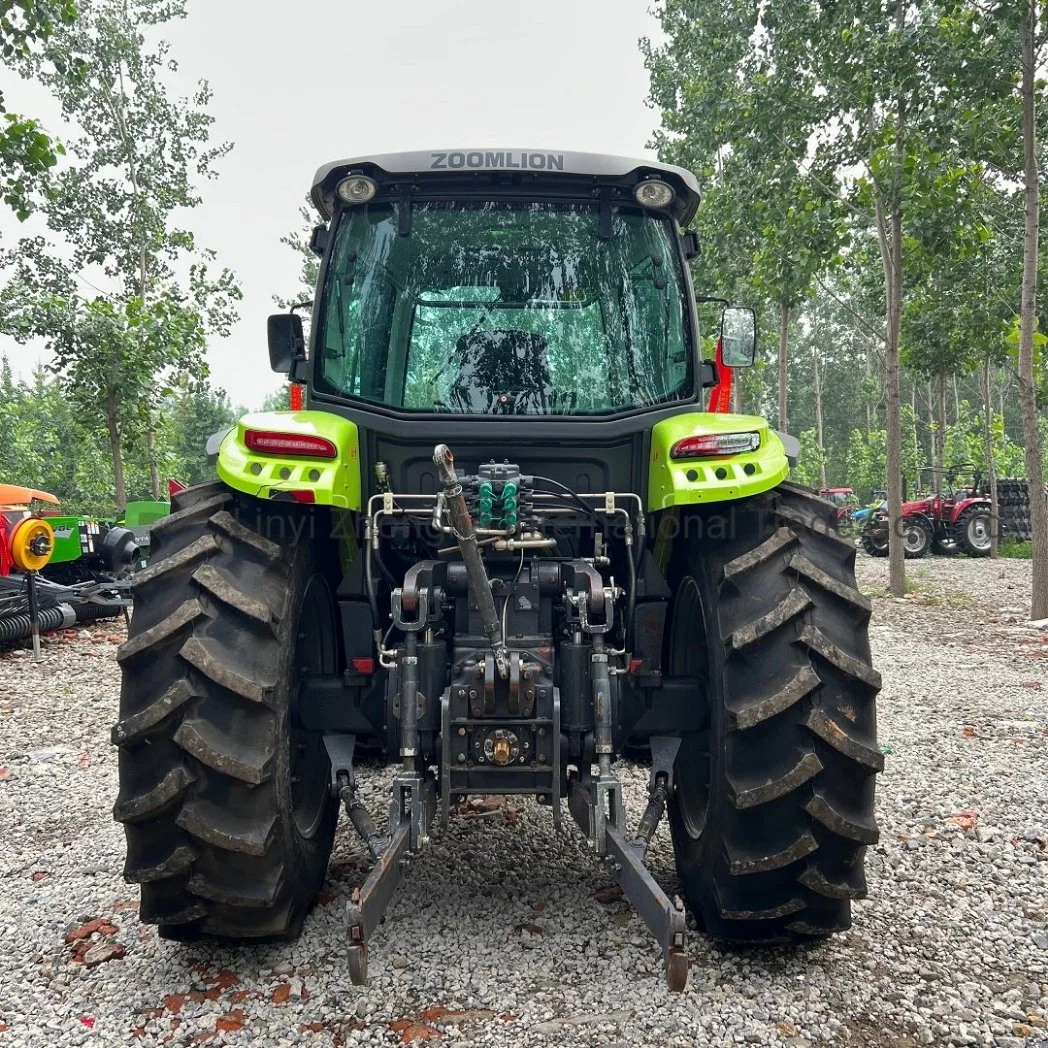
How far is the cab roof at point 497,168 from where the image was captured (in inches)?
123

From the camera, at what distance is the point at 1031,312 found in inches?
362

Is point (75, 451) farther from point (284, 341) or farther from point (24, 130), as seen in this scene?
point (284, 341)

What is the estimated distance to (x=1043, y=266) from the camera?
1308 cm

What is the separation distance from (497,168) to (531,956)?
263cm

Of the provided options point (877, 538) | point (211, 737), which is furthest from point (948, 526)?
point (211, 737)

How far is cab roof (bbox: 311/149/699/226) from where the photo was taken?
3.13 metres

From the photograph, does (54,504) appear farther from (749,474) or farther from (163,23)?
(163,23)

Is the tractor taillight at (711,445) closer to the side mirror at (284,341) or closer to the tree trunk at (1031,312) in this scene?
the side mirror at (284,341)

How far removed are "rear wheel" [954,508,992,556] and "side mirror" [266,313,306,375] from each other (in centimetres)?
1948

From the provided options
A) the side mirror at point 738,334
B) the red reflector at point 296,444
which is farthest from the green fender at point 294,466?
the side mirror at point 738,334

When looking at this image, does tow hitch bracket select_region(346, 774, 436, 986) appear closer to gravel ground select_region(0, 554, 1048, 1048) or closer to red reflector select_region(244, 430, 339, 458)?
gravel ground select_region(0, 554, 1048, 1048)

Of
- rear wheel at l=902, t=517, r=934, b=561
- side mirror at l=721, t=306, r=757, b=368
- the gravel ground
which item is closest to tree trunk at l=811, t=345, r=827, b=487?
rear wheel at l=902, t=517, r=934, b=561

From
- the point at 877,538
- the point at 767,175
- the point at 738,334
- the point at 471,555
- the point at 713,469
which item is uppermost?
the point at 767,175

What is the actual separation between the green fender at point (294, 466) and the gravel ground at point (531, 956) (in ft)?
4.82
